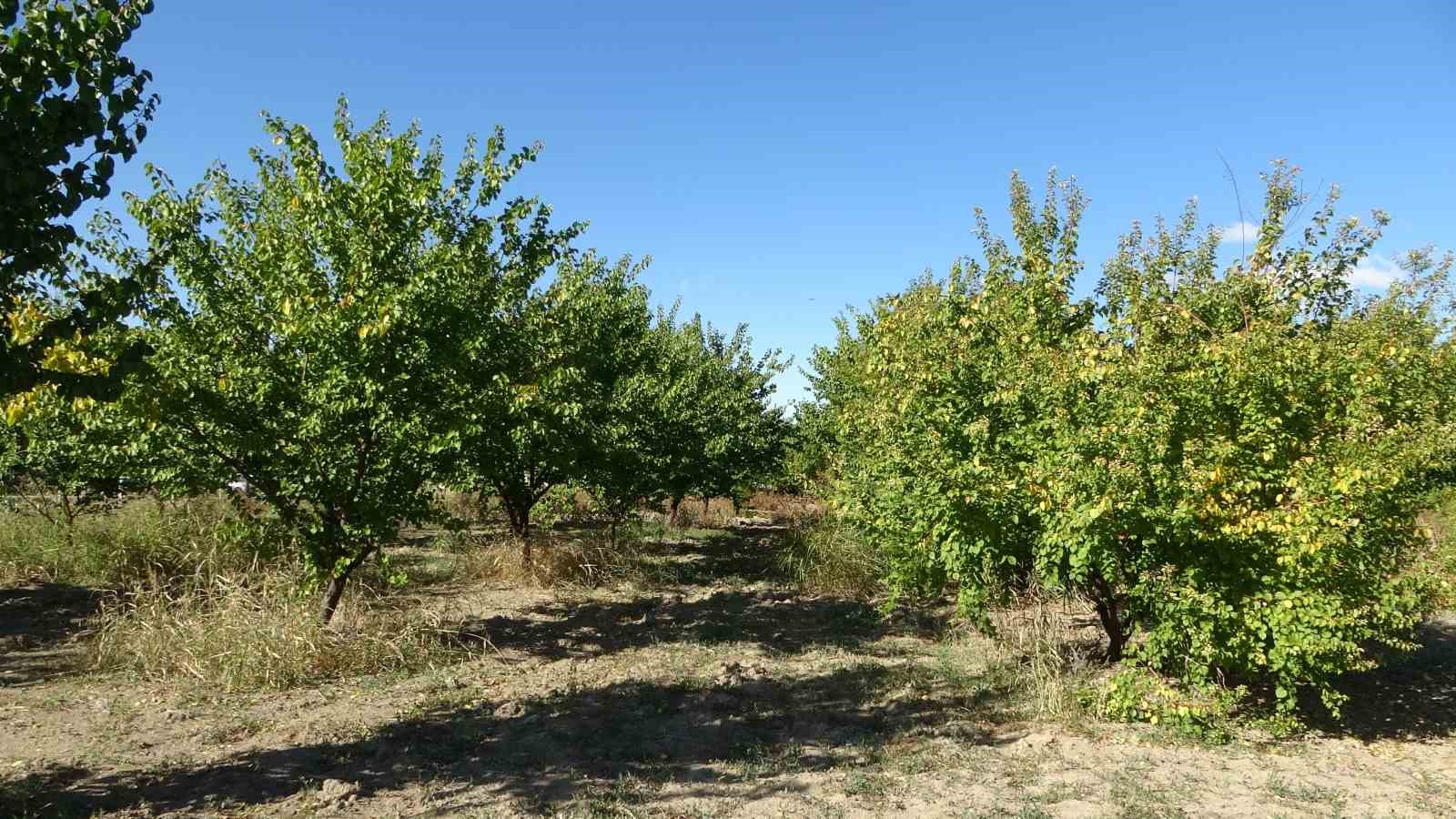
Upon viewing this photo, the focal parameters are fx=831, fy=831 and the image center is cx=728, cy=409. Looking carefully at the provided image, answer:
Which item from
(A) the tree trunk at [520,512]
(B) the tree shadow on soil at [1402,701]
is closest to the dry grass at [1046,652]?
(B) the tree shadow on soil at [1402,701]

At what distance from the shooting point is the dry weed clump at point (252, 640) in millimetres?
6699

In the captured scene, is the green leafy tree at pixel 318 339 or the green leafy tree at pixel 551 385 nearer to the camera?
the green leafy tree at pixel 318 339

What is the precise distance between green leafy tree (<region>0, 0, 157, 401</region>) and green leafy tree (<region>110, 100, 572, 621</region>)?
2382mm

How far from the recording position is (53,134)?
3.53m

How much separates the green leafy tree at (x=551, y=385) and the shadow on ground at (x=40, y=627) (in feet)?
12.6

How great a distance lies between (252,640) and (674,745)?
12.1ft

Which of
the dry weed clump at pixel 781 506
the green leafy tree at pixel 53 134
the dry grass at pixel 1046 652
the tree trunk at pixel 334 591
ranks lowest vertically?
the dry grass at pixel 1046 652

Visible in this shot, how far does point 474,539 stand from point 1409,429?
12.7 metres

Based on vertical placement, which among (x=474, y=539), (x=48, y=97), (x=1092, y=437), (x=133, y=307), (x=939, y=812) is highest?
(x=48, y=97)

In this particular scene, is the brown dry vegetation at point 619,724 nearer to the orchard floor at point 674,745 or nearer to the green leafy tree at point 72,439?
the orchard floor at point 674,745

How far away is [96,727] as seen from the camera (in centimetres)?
574

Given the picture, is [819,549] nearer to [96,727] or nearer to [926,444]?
[926,444]

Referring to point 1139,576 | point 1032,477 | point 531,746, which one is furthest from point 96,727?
point 1139,576

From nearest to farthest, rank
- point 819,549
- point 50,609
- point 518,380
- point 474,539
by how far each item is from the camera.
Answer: point 518,380 → point 50,609 → point 819,549 → point 474,539
